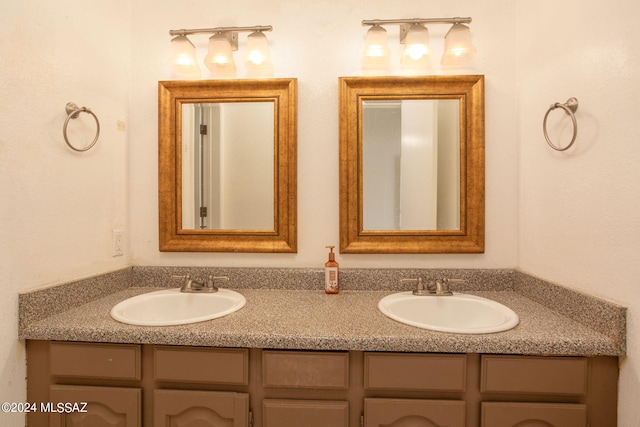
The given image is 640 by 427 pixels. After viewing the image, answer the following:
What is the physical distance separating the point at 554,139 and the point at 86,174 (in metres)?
1.71

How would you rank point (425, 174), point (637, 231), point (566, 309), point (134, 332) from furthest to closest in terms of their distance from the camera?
point (425, 174) < point (566, 309) < point (134, 332) < point (637, 231)

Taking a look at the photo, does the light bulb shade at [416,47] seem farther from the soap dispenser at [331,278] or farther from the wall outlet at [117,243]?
the wall outlet at [117,243]

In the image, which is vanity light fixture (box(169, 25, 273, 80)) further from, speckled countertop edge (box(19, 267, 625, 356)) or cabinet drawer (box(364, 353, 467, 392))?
cabinet drawer (box(364, 353, 467, 392))

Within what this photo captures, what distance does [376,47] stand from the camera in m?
1.27

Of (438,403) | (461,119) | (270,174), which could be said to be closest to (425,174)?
(461,119)

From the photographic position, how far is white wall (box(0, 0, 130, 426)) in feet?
3.02

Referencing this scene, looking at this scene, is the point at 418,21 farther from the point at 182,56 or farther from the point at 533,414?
the point at 533,414

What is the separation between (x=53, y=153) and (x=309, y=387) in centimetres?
111

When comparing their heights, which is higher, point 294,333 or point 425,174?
point 425,174

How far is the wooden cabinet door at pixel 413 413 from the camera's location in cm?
89

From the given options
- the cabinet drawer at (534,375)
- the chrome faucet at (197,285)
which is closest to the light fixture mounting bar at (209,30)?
the chrome faucet at (197,285)

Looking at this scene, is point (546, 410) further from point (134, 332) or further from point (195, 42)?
point (195, 42)

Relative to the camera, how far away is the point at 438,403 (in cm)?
89

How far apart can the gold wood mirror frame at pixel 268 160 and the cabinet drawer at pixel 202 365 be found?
1.71 feet
